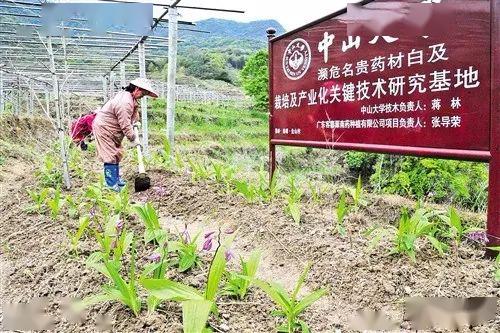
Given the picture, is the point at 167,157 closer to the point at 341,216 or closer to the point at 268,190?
the point at 268,190

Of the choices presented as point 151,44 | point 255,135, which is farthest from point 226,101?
point 151,44

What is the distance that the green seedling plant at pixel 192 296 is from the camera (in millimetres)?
1591

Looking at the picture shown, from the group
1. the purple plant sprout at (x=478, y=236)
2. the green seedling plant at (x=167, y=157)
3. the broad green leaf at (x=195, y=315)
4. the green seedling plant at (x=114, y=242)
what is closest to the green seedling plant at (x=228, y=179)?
the green seedling plant at (x=167, y=157)

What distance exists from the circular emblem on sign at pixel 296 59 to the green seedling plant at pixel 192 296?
9.82 ft

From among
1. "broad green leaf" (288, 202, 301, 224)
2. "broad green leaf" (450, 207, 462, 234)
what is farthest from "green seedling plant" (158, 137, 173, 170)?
"broad green leaf" (450, 207, 462, 234)

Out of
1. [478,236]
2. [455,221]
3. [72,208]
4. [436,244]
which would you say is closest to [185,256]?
[436,244]

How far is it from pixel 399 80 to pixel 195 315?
8.05 feet

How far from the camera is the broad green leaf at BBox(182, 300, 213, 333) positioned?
1571mm

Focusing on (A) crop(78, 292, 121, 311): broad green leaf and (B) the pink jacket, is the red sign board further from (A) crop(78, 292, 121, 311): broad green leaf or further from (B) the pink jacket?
(B) the pink jacket

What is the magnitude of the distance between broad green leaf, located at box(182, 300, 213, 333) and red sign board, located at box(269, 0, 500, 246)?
1872mm

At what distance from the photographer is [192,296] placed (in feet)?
5.74

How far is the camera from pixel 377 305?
2.27 metres

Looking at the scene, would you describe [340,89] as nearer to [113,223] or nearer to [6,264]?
[113,223]

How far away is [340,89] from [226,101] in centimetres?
5611
